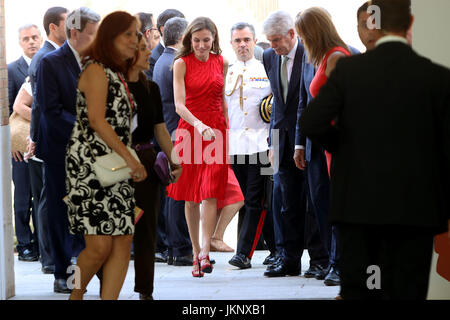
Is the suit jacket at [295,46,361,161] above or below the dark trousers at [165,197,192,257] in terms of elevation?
above

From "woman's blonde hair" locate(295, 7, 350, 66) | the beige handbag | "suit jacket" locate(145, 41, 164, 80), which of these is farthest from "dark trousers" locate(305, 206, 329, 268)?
the beige handbag

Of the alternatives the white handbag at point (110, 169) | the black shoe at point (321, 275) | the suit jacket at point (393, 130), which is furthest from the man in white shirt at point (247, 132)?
the suit jacket at point (393, 130)

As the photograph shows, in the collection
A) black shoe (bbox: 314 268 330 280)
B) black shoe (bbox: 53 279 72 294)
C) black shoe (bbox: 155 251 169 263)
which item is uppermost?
black shoe (bbox: 53 279 72 294)

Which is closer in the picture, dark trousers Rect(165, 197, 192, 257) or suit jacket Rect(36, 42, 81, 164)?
suit jacket Rect(36, 42, 81, 164)

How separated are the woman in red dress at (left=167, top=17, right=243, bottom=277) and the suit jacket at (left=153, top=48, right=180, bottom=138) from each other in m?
0.33

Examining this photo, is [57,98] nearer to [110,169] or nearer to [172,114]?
[110,169]

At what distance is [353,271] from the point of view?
3621mm

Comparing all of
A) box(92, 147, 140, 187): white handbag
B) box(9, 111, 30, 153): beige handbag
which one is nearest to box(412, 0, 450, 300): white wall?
box(92, 147, 140, 187): white handbag

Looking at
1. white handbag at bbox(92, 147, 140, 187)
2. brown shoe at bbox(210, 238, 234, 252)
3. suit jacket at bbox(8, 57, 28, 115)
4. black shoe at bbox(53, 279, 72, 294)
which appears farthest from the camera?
brown shoe at bbox(210, 238, 234, 252)

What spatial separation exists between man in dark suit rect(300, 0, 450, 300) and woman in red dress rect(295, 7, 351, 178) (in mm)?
2097

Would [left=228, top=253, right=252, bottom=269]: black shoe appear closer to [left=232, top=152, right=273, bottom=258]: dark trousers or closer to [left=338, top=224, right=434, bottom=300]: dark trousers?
[left=232, top=152, right=273, bottom=258]: dark trousers

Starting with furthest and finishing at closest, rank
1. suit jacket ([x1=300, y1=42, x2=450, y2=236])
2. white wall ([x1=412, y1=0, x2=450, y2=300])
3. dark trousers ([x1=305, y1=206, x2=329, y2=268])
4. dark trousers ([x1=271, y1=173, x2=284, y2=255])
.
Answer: dark trousers ([x1=271, y1=173, x2=284, y2=255]) < dark trousers ([x1=305, y1=206, x2=329, y2=268]) < white wall ([x1=412, y1=0, x2=450, y2=300]) < suit jacket ([x1=300, y1=42, x2=450, y2=236])

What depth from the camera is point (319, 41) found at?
577cm

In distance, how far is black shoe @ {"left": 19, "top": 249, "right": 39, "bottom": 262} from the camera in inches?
321
